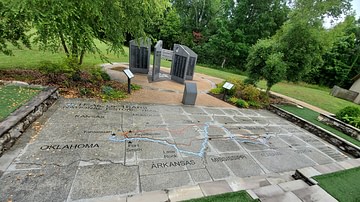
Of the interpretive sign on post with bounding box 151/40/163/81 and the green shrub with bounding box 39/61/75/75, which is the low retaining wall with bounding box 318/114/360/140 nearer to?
the interpretive sign on post with bounding box 151/40/163/81

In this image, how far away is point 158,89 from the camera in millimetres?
8305

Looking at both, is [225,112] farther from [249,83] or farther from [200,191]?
[200,191]

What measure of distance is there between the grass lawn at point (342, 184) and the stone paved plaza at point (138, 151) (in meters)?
0.69

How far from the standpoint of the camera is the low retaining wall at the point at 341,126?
629 cm

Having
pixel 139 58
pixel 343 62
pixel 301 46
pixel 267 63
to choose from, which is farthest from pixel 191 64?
pixel 343 62

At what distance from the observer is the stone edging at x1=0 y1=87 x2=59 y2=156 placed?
3.00 m

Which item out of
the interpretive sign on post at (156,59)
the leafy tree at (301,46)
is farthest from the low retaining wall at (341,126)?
the interpretive sign on post at (156,59)

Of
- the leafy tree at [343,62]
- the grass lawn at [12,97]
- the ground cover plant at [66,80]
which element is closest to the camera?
the grass lawn at [12,97]

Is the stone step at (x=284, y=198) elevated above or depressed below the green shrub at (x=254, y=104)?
above

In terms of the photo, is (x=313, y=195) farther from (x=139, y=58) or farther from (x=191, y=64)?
(x=139, y=58)

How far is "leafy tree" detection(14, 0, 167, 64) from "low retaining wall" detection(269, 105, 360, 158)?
7105 mm

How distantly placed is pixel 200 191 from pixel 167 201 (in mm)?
581

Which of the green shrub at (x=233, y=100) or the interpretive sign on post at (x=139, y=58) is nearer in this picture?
the green shrub at (x=233, y=100)

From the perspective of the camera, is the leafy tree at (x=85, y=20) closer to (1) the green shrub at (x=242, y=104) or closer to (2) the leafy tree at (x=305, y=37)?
(1) the green shrub at (x=242, y=104)
